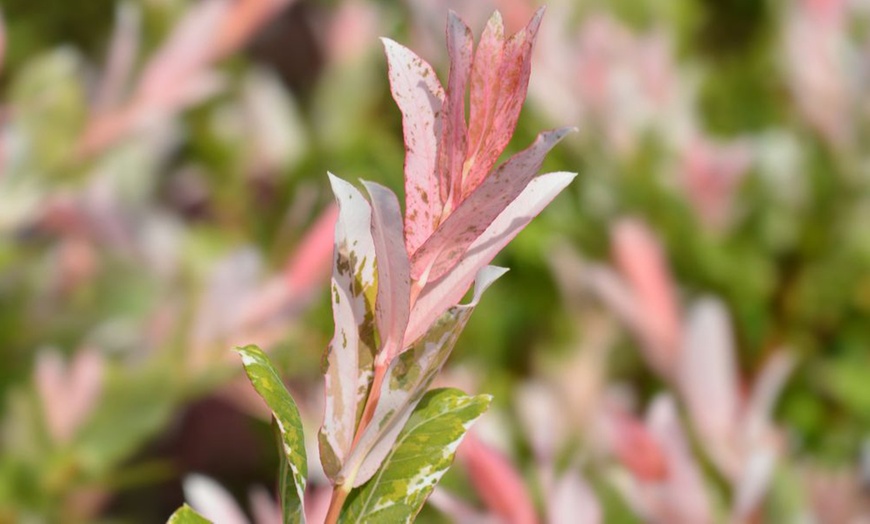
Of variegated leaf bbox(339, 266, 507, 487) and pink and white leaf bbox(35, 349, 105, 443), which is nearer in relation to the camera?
variegated leaf bbox(339, 266, 507, 487)

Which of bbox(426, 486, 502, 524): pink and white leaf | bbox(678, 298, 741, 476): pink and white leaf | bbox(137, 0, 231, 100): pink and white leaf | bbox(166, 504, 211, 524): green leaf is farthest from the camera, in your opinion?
bbox(137, 0, 231, 100): pink and white leaf

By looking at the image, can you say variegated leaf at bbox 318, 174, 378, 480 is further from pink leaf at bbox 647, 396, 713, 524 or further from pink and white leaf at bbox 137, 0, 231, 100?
pink and white leaf at bbox 137, 0, 231, 100

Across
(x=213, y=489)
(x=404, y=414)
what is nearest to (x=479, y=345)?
(x=213, y=489)

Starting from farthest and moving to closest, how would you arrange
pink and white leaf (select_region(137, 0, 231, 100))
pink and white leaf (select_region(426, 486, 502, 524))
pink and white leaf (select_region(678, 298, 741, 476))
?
pink and white leaf (select_region(137, 0, 231, 100))
pink and white leaf (select_region(678, 298, 741, 476))
pink and white leaf (select_region(426, 486, 502, 524))

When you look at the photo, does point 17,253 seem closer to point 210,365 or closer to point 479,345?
point 210,365

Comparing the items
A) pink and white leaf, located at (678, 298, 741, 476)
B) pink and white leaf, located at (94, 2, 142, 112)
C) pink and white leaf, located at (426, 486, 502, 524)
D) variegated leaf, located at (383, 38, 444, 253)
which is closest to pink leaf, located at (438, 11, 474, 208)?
variegated leaf, located at (383, 38, 444, 253)

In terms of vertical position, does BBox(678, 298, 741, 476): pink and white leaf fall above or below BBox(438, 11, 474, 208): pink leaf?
below

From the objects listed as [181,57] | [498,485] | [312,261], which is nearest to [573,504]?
[498,485]

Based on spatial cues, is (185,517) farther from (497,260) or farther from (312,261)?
(497,260)
